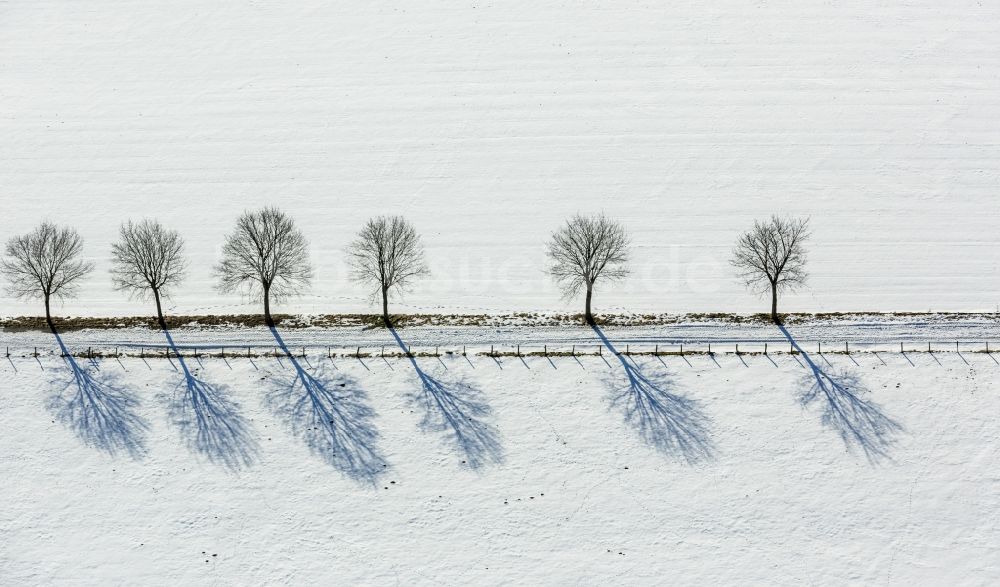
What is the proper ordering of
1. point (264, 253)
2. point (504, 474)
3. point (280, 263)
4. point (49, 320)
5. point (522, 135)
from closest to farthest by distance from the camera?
point (504, 474)
point (264, 253)
point (280, 263)
point (49, 320)
point (522, 135)

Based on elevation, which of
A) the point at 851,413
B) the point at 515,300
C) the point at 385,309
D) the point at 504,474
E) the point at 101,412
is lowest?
the point at 504,474

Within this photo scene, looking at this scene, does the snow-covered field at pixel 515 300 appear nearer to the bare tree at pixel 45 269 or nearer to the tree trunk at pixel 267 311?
the bare tree at pixel 45 269

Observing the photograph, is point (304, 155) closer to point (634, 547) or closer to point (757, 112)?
point (757, 112)

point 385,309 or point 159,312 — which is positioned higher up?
point 385,309

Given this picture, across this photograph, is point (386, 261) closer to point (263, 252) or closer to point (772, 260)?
point (263, 252)

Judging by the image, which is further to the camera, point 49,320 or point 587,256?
point 49,320

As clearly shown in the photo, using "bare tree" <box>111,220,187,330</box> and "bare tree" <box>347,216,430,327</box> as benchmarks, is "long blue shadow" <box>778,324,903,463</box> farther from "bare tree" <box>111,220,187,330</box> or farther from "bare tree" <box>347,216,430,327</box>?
"bare tree" <box>111,220,187,330</box>

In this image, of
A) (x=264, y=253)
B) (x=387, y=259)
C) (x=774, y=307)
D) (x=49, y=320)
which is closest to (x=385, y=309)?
(x=387, y=259)

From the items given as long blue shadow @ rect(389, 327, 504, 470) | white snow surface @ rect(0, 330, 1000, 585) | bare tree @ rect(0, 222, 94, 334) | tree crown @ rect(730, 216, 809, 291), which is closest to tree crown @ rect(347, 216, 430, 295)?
white snow surface @ rect(0, 330, 1000, 585)
